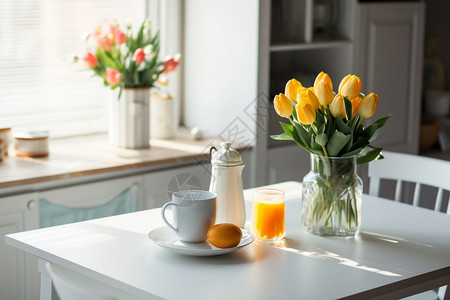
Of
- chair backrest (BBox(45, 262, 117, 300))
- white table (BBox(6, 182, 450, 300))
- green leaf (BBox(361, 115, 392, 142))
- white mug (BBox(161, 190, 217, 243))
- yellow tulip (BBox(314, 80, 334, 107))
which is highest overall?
yellow tulip (BBox(314, 80, 334, 107))

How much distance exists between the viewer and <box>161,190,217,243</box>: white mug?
1.72 meters

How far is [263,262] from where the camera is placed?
1.69 metres

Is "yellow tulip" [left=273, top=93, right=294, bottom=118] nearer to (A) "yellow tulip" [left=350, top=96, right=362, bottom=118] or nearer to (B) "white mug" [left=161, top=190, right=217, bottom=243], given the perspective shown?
(A) "yellow tulip" [left=350, top=96, right=362, bottom=118]

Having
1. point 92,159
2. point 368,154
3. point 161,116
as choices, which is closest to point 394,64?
point 161,116

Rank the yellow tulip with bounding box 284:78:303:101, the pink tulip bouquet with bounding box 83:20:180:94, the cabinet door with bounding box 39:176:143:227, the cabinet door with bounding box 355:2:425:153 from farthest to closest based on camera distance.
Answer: the cabinet door with bounding box 355:2:425:153 → the pink tulip bouquet with bounding box 83:20:180:94 → the cabinet door with bounding box 39:176:143:227 → the yellow tulip with bounding box 284:78:303:101

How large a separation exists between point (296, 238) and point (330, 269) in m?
0.23

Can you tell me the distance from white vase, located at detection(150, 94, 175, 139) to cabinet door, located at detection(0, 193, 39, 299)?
781 mm

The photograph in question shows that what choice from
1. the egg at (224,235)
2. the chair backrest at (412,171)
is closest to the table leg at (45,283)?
the egg at (224,235)

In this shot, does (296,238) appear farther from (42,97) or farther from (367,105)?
(42,97)

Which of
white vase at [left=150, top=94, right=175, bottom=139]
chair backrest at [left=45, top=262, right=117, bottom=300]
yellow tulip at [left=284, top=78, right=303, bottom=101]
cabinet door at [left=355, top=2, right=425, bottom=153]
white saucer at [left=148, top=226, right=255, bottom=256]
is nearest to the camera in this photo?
chair backrest at [left=45, top=262, right=117, bottom=300]

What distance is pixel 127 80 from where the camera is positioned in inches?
115

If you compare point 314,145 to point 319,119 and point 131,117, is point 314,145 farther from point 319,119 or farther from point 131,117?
point 131,117

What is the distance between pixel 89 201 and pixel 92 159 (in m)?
0.18

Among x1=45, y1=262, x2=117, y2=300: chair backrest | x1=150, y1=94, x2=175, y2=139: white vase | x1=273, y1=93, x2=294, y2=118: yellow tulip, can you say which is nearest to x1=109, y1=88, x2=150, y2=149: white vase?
x1=150, y1=94, x2=175, y2=139: white vase
